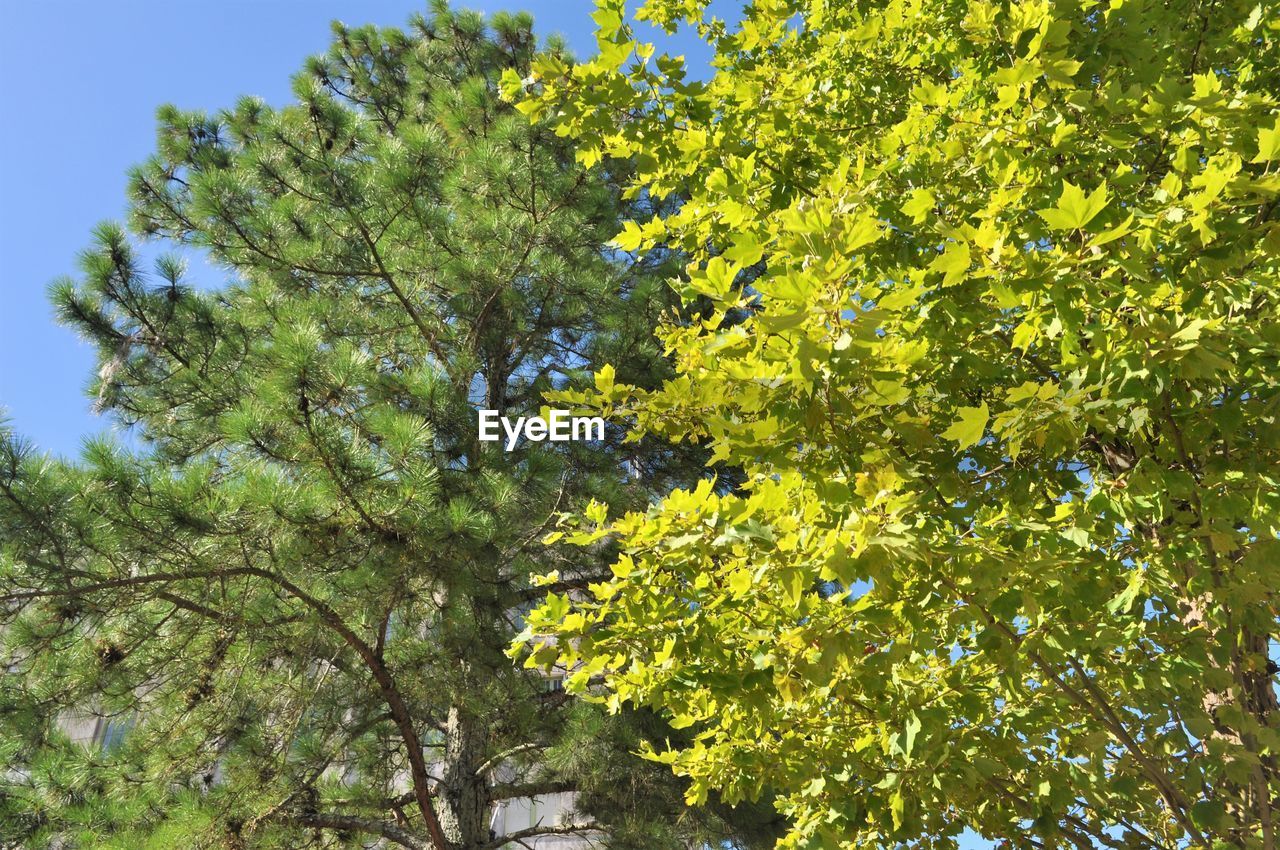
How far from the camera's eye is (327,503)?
4.25 meters

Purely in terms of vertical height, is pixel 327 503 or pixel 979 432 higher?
pixel 327 503

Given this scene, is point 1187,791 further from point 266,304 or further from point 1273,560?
point 266,304

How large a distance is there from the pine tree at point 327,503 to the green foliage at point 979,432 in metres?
2.38

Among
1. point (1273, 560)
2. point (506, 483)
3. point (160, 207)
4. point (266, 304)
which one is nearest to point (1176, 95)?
point (1273, 560)

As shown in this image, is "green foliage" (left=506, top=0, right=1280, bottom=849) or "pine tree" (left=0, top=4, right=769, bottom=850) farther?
"pine tree" (left=0, top=4, right=769, bottom=850)

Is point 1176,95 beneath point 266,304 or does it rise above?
beneath

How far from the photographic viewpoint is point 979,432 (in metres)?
1.59

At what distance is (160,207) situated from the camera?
7816 mm

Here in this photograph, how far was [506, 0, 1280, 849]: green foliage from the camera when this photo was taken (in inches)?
66.4

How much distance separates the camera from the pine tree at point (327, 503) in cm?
424

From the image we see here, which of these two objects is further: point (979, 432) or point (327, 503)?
point (327, 503)

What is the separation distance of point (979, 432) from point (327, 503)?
11.6 ft

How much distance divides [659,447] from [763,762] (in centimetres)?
491

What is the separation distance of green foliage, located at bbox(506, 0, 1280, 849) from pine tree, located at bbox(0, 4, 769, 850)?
2.38 metres
